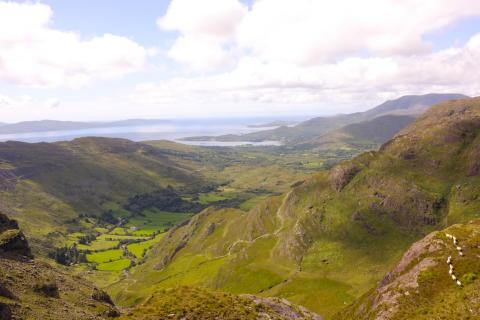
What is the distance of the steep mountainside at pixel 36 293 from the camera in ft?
168

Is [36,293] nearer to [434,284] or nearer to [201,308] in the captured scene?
[201,308]

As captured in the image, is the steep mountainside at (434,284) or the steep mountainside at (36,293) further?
the steep mountainside at (36,293)

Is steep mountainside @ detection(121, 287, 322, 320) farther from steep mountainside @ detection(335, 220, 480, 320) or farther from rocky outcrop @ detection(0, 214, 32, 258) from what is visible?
rocky outcrop @ detection(0, 214, 32, 258)

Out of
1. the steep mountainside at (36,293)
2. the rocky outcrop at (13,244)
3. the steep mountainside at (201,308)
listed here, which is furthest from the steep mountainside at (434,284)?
the rocky outcrop at (13,244)

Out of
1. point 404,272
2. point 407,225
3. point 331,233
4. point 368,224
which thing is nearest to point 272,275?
point 331,233

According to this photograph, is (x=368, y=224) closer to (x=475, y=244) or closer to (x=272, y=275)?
(x=272, y=275)

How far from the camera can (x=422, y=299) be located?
47.6 m

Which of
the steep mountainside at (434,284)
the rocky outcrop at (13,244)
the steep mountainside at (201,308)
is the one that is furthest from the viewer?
the rocky outcrop at (13,244)

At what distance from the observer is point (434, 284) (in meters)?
49.0

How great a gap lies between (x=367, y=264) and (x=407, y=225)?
114 ft

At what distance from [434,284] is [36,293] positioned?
64.6 meters

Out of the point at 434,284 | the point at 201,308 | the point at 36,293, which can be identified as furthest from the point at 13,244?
the point at 434,284

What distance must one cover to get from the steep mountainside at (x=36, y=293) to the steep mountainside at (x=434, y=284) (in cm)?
4584

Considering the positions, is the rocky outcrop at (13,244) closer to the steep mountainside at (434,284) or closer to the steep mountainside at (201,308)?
the steep mountainside at (201,308)
